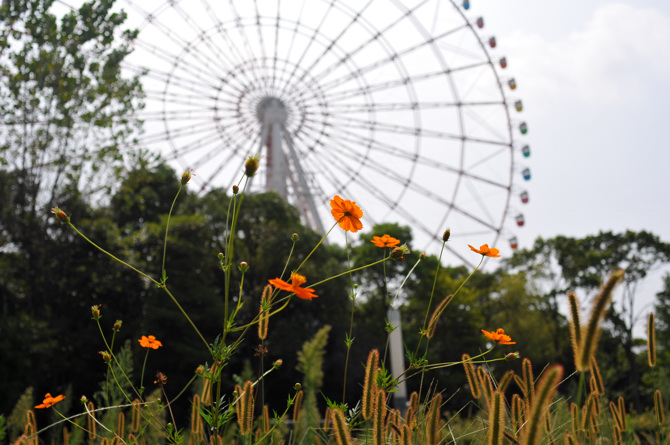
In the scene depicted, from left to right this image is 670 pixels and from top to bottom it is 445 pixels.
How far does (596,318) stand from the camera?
933mm

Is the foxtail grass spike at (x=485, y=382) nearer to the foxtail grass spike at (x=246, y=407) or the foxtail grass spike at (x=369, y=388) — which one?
the foxtail grass spike at (x=369, y=388)

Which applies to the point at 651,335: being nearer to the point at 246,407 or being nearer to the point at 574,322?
the point at 574,322

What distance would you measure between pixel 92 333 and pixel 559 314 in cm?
2290

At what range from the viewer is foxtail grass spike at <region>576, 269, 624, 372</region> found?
3.03ft

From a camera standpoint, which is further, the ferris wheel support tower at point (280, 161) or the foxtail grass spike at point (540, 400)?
the ferris wheel support tower at point (280, 161)

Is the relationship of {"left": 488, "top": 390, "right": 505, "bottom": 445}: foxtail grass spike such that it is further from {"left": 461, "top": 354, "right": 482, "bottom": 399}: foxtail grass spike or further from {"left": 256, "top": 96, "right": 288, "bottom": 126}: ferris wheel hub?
{"left": 256, "top": 96, "right": 288, "bottom": 126}: ferris wheel hub

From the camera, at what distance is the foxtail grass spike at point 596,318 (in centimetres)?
92

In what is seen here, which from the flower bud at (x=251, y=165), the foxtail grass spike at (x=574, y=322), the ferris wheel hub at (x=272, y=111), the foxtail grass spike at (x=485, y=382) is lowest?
the foxtail grass spike at (x=485, y=382)

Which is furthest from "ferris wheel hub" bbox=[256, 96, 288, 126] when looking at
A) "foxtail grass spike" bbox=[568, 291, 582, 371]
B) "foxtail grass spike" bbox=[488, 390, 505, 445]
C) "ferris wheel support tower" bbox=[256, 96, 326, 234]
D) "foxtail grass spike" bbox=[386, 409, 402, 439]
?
"foxtail grass spike" bbox=[488, 390, 505, 445]

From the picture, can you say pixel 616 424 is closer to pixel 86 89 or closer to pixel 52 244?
pixel 86 89

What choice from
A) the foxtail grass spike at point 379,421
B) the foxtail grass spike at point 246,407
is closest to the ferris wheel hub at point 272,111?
the foxtail grass spike at point 246,407

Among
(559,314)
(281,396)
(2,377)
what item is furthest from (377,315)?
(2,377)

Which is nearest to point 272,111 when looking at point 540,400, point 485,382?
point 485,382

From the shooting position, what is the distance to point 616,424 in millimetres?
1958
